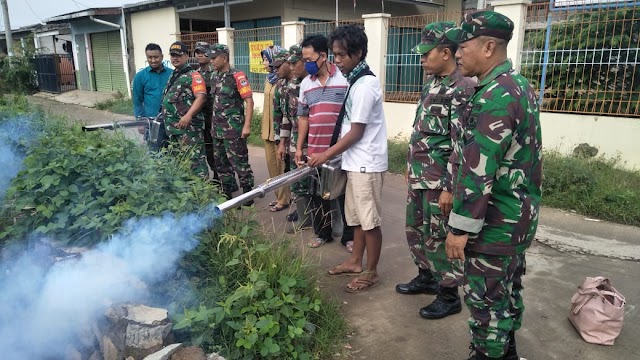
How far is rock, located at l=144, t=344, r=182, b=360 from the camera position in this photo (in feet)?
6.97

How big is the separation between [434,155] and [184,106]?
3124 mm

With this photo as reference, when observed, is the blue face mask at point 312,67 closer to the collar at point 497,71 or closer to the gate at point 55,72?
the collar at point 497,71

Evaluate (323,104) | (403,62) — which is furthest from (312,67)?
(403,62)

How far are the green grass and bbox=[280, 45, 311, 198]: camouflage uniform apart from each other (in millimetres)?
10404

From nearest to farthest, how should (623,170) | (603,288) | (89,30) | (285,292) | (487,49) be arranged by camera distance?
1. (487,49)
2. (285,292)
3. (603,288)
4. (623,170)
5. (89,30)

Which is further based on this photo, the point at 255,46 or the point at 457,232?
the point at 255,46

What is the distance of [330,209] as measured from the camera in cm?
432

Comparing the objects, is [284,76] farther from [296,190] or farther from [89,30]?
[89,30]

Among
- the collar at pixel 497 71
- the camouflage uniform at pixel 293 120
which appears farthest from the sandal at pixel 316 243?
the collar at pixel 497 71

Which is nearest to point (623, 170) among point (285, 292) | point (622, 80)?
point (622, 80)

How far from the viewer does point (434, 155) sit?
2.85 meters

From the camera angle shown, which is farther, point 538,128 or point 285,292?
point 285,292

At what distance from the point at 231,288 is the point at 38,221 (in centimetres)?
118

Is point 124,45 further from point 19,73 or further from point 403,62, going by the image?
point 403,62
